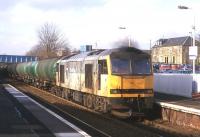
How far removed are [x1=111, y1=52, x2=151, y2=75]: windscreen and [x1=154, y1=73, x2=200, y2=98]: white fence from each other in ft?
29.7

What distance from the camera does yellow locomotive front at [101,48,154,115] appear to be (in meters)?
21.5

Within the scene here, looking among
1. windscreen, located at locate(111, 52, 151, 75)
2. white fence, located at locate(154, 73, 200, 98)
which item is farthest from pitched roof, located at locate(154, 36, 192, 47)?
windscreen, located at locate(111, 52, 151, 75)

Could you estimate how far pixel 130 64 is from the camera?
2217 cm

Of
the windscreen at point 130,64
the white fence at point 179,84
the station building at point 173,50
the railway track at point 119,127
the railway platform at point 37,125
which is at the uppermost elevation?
the station building at point 173,50

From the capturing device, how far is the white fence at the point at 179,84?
31.2m

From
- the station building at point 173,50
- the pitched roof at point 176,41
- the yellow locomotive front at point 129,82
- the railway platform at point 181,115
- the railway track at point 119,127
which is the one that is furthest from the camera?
the pitched roof at point 176,41

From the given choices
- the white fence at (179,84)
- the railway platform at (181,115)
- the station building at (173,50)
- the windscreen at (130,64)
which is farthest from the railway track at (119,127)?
the station building at (173,50)

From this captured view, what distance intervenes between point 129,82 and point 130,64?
937mm

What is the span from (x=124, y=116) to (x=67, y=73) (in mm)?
11478

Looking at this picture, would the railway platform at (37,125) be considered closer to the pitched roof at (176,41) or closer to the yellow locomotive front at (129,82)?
the yellow locomotive front at (129,82)

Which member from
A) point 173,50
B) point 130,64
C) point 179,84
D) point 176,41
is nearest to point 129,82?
point 130,64

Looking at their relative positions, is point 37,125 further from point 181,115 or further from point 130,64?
point 181,115

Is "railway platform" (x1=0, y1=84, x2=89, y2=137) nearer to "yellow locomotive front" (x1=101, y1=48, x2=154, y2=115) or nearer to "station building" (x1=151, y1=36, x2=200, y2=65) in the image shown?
"yellow locomotive front" (x1=101, y1=48, x2=154, y2=115)

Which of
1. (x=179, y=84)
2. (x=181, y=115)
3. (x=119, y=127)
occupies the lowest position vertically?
(x=119, y=127)
